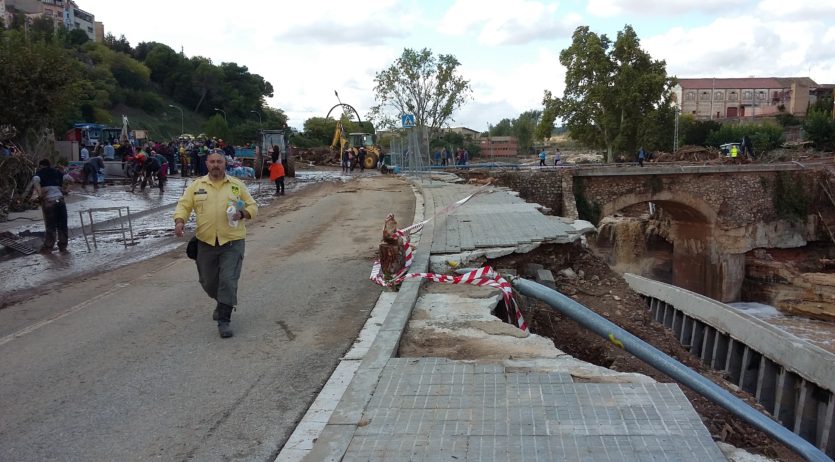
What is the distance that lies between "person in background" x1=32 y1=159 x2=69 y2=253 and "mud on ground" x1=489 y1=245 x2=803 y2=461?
322 inches

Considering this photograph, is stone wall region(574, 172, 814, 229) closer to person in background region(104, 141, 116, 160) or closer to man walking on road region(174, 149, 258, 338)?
person in background region(104, 141, 116, 160)

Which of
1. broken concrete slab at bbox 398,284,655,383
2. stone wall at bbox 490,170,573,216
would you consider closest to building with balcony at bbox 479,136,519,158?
Answer: stone wall at bbox 490,170,573,216

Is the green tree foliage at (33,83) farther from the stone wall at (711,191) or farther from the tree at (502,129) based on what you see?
the tree at (502,129)

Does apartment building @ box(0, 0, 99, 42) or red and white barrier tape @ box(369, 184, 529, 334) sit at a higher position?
apartment building @ box(0, 0, 99, 42)

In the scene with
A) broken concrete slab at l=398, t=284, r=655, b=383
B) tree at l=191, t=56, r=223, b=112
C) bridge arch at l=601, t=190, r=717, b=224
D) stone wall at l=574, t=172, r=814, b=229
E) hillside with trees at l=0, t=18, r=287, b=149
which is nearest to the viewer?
broken concrete slab at l=398, t=284, r=655, b=383

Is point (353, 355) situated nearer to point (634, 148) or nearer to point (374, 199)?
point (374, 199)

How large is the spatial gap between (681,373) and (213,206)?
162 inches

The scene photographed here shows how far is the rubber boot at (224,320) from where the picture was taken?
5.49m

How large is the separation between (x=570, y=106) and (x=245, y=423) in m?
46.3

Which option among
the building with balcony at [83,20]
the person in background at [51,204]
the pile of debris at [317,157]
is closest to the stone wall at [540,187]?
the pile of debris at [317,157]

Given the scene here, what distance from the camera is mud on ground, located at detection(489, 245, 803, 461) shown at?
4547mm

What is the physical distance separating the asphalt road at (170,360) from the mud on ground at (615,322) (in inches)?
82.5

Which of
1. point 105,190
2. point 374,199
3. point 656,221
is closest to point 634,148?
point 656,221

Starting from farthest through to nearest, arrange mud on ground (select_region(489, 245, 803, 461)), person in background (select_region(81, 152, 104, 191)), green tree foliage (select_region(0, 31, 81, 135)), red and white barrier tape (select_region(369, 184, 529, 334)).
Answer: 1. person in background (select_region(81, 152, 104, 191))
2. green tree foliage (select_region(0, 31, 81, 135))
3. red and white barrier tape (select_region(369, 184, 529, 334))
4. mud on ground (select_region(489, 245, 803, 461))
